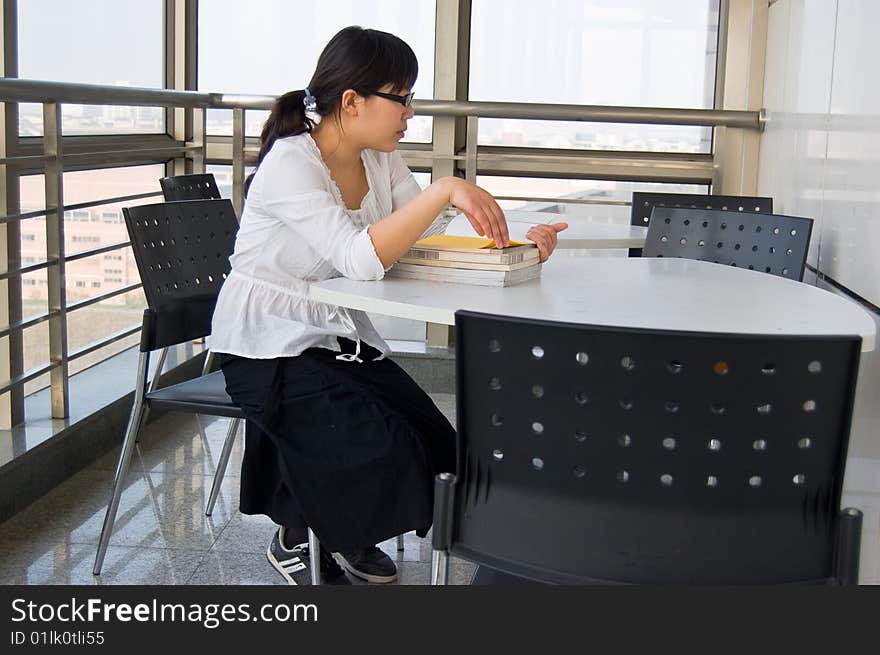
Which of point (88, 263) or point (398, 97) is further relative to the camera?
point (88, 263)

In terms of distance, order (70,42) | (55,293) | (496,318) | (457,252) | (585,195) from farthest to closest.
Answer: (585,195) < (70,42) < (55,293) < (457,252) < (496,318)

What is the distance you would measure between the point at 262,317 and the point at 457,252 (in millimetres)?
455

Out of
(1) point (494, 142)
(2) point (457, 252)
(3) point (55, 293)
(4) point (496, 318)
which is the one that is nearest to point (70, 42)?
(3) point (55, 293)

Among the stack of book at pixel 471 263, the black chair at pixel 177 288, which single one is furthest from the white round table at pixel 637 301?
the black chair at pixel 177 288

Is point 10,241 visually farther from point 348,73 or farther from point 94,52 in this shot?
point 348,73

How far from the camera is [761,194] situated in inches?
168

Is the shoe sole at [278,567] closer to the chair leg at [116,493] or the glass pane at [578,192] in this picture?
the chair leg at [116,493]

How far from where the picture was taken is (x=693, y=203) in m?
3.53

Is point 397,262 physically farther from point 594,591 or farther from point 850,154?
point 850,154

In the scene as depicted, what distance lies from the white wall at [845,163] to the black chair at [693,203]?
115 mm

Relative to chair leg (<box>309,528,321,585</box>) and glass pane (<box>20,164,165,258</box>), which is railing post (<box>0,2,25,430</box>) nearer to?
glass pane (<box>20,164,165,258</box>)

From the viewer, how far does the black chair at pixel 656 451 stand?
1.22 meters

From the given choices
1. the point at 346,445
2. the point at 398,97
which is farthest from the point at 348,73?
the point at 346,445

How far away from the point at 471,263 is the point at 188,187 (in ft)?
7.16
